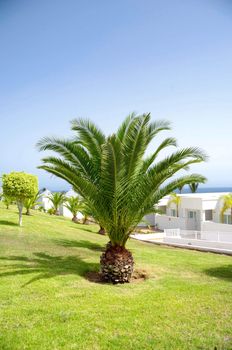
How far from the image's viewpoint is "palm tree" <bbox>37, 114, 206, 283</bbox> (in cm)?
1035

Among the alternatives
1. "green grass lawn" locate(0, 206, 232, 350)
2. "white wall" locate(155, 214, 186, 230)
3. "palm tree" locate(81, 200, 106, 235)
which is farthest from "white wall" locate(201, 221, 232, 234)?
"green grass lawn" locate(0, 206, 232, 350)

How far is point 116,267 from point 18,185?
31.4 feet

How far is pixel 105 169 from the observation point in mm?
10094

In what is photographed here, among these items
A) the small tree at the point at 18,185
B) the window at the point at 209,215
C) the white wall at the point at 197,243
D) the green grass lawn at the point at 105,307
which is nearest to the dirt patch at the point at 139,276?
the green grass lawn at the point at 105,307

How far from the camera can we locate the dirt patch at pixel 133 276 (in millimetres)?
10609

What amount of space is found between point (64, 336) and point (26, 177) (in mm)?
13128

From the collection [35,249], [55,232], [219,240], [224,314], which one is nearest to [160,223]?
[219,240]

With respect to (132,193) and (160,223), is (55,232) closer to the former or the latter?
(132,193)

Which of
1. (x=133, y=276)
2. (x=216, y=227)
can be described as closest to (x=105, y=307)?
(x=133, y=276)

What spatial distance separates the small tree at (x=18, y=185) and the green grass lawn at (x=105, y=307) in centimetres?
543

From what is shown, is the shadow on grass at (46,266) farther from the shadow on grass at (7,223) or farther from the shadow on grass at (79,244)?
the shadow on grass at (7,223)

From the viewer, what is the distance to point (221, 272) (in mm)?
12617

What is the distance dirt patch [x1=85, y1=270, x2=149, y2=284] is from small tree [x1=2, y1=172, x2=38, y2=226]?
8.34 metres

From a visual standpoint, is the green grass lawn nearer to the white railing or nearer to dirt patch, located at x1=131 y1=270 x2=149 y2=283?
dirt patch, located at x1=131 y1=270 x2=149 y2=283
